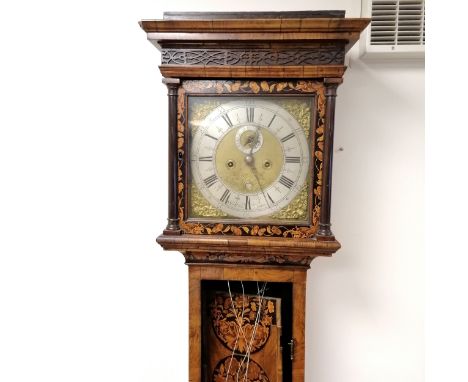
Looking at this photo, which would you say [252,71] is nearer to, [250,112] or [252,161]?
[250,112]

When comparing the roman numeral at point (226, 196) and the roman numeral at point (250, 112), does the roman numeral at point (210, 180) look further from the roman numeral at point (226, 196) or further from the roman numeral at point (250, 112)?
the roman numeral at point (250, 112)

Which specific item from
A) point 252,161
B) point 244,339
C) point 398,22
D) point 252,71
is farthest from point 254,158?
point 398,22

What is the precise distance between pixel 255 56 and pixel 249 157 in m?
0.29

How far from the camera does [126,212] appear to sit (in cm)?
144

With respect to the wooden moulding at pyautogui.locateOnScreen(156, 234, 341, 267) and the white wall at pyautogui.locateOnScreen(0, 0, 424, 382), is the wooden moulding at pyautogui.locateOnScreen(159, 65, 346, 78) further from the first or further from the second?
the wooden moulding at pyautogui.locateOnScreen(156, 234, 341, 267)

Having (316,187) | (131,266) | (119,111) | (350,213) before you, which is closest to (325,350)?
(350,213)

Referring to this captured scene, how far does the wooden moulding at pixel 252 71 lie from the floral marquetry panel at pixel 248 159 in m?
0.03

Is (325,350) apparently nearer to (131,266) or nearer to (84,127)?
(131,266)

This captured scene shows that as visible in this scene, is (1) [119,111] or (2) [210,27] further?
(1) [119,111]

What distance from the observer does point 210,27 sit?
105 centimetres

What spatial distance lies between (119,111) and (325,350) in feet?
3.86

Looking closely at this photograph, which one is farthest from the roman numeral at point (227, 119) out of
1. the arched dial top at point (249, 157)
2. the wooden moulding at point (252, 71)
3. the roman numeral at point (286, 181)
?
the roman numeral at point (286, 181)

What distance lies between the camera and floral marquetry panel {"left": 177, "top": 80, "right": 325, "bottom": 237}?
111 centimetres

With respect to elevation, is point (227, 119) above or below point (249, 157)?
above
